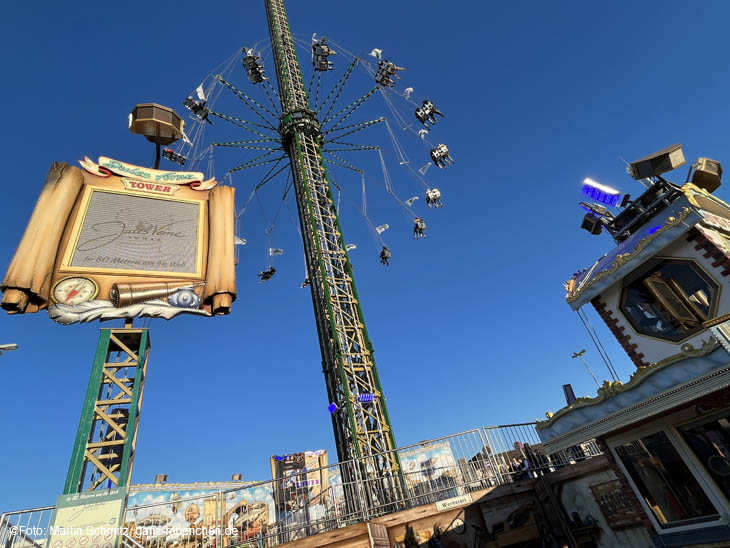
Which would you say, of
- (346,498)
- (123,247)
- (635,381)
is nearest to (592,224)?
(635,381)

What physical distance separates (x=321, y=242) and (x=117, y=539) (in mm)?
14210

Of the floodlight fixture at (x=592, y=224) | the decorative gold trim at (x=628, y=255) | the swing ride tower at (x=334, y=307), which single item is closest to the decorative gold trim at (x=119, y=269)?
the swing ride tower at (x=334, y=307)

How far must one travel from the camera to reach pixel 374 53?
26188mm

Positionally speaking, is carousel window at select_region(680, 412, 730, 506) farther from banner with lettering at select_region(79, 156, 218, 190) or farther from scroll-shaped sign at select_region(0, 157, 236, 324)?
banner with lettering at select_region(79, 156, 218, 190)

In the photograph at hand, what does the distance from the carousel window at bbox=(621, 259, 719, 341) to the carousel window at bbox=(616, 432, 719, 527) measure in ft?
11.6

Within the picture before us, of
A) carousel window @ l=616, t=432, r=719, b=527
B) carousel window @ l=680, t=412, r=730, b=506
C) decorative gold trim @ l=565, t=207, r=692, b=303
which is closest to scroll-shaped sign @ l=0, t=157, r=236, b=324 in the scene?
decorative gold trim @ l=565, t=207, r=692, b=303

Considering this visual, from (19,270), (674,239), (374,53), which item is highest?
(374,53)

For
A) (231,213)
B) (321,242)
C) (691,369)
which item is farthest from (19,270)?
(691,369)

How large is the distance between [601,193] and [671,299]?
10114 mm

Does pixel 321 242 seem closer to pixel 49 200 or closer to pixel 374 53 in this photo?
pixel 49 200

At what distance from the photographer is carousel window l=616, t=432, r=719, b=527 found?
9836 mm

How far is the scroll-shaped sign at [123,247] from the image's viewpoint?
41.8 feet

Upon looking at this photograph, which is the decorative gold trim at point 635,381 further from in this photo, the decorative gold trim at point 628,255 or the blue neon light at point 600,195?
the blue neon light at point 600,195

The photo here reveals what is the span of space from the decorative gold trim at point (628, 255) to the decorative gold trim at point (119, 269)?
582 inches
